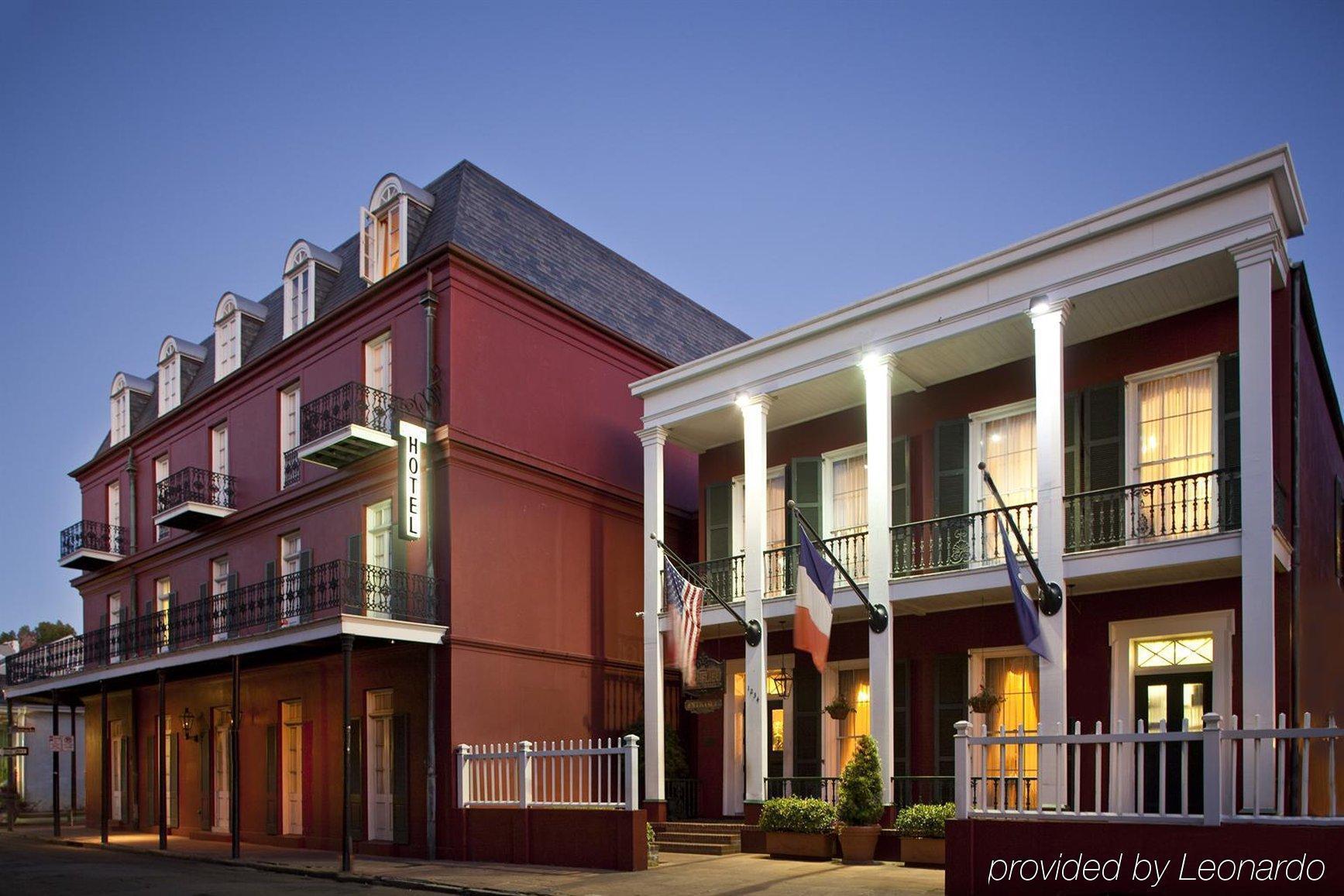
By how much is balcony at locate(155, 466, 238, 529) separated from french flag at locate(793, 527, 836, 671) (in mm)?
13773

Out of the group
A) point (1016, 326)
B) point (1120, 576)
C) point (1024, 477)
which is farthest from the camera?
point (1024, 477)

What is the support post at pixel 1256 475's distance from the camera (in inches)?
477

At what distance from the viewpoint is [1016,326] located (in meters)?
15.5

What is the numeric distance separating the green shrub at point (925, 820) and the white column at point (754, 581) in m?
2.49

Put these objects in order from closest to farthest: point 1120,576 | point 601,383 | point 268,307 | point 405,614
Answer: point 1120,576 < point 405,614 < point 601,383 < point 268,307

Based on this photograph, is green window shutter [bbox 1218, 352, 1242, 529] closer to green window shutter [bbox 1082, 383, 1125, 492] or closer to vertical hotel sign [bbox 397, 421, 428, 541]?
green window shutter [bbox 1082, 383, 1125, 492]

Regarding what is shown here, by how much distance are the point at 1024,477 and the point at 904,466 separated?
6.69ft

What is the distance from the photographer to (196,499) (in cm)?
2458

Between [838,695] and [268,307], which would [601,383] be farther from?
[268,307]

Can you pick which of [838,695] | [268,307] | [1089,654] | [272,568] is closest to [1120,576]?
[1089,654]

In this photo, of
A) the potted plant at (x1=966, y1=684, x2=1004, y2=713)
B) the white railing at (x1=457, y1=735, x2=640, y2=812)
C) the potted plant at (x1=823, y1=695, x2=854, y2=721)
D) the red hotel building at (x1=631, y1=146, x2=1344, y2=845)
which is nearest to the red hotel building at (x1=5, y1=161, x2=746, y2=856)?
the white railing at (x1=457, y1=735, x2=640, y2=812)

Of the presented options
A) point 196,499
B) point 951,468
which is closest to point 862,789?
point 951,468

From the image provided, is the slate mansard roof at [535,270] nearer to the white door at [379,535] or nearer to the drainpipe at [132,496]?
the drainpipe at [132,496]

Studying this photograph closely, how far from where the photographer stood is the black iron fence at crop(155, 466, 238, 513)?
24281mm
